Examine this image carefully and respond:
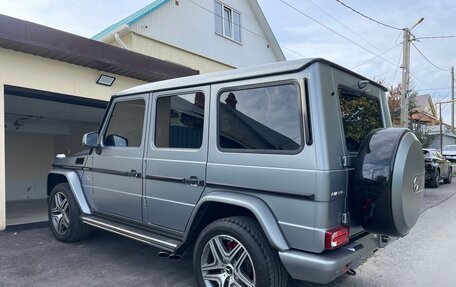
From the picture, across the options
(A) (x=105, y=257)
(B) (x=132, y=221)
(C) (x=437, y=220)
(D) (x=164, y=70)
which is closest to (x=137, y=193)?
(B) (x=132, y=221)

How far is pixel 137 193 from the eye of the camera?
4.09 m

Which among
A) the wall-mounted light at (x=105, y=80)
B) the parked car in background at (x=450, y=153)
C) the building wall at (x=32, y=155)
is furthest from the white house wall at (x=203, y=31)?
the parked car in background at (x=450, y=153)

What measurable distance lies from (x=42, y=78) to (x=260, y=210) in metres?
4.96

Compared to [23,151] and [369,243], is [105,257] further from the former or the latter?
[23,151]

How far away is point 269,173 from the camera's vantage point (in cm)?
298

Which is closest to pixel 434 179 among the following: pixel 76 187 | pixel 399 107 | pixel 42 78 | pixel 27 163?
pixel 399 107

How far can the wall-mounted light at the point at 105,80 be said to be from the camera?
6961mm

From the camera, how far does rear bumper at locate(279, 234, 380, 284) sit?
2.66m

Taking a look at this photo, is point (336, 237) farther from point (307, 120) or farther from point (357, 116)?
point (357, 116)

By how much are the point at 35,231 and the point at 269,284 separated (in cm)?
458

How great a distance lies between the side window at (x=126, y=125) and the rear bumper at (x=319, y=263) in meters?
2.25

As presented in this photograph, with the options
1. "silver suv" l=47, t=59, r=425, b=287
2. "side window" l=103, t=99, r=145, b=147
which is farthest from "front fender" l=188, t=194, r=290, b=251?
"side window" l=103, t=99, r=145, b=147

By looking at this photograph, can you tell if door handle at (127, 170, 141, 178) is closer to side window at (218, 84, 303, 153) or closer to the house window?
side window at (218, 84, 303, 153)

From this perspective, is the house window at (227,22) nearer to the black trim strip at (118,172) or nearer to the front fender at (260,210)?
the black trim strip at (118,172)
